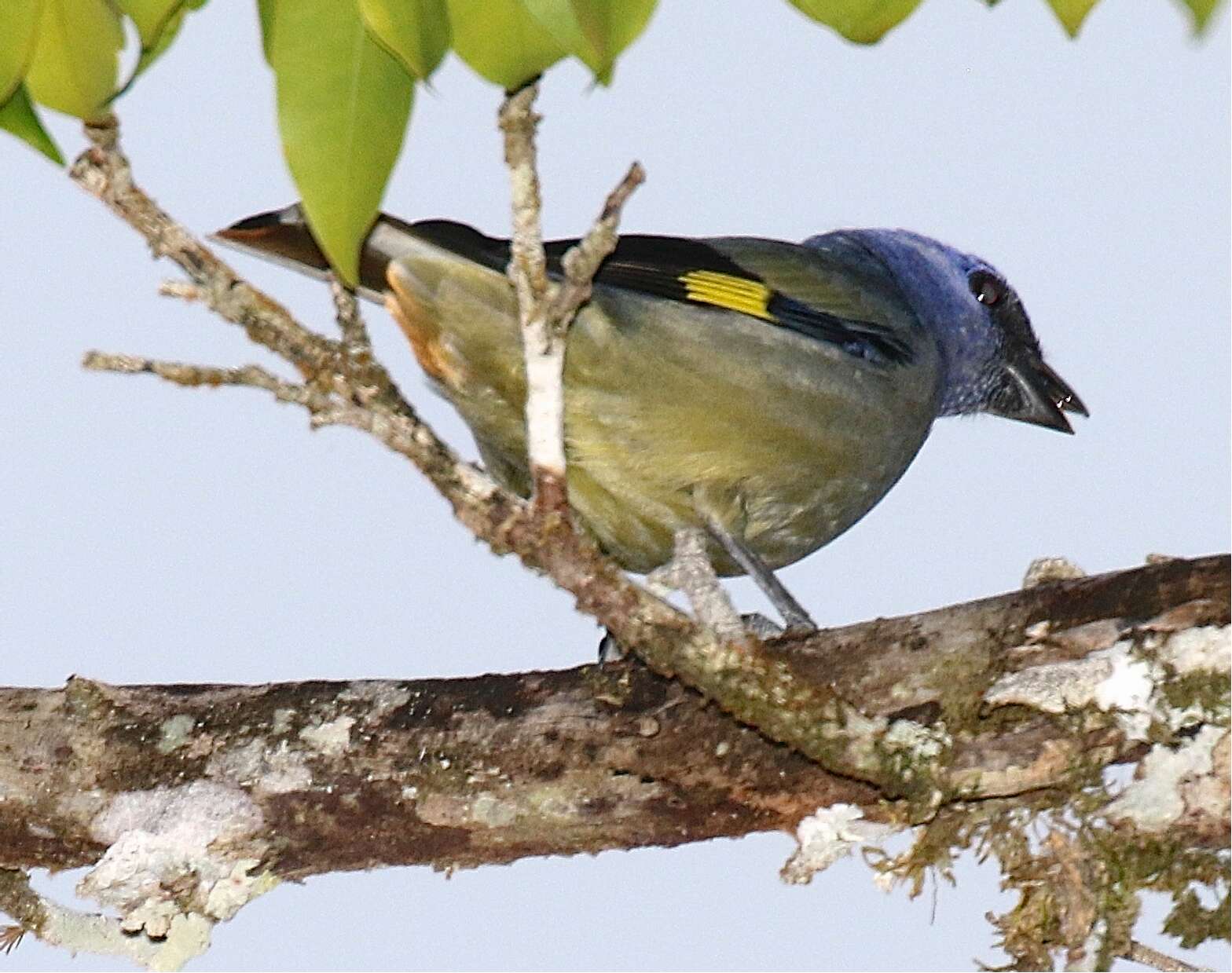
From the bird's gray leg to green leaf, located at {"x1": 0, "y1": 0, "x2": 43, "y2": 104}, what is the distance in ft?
6.34

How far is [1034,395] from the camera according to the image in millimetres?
4797

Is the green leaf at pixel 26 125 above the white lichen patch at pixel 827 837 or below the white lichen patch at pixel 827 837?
above

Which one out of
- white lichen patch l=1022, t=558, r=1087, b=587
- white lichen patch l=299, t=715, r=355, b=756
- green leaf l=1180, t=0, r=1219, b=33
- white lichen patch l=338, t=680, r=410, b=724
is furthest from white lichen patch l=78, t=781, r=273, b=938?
green leaf l=1180, t=0, r=1219, b=33

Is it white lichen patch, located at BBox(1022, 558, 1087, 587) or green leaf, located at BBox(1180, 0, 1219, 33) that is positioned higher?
green leaf, located at BBox(1180, 0, 1219, 33)

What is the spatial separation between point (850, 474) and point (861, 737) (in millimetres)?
1190

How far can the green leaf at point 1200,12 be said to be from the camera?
7.63 feet

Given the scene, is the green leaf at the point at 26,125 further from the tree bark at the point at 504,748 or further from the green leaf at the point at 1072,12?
the green leaf at the point at 1072,12

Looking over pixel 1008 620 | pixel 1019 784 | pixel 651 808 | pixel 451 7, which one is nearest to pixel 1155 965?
pixel 1019 784

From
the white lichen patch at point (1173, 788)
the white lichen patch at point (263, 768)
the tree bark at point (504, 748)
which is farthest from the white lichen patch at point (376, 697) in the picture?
the white lichen patch at point (1173, 788)

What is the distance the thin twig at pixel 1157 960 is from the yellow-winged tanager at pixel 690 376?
109 centimetres

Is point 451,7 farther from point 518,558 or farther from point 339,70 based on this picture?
point 518,558

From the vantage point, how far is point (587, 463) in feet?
12.3

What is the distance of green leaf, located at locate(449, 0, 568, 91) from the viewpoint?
7.56 feet

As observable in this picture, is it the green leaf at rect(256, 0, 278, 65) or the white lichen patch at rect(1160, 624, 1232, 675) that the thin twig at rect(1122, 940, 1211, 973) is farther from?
the green leaf at rect(256, 0, 278, 65)
